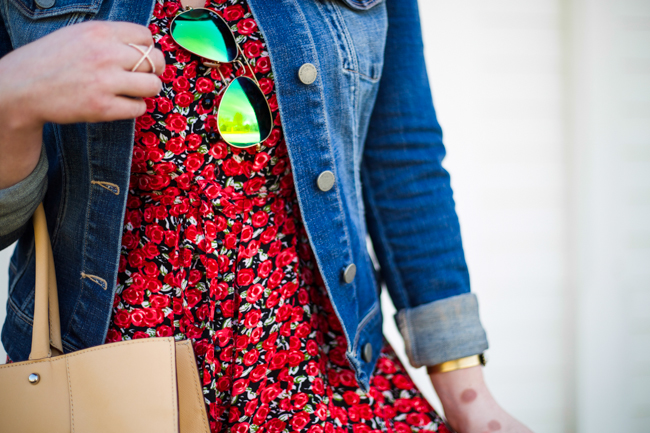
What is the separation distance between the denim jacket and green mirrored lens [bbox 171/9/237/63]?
0.15 feet

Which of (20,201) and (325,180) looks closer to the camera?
(20,201)

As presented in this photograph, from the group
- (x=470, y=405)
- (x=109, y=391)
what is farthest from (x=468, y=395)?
(x=109, y=391)

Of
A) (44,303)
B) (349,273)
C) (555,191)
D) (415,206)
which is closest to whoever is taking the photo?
(44,303)

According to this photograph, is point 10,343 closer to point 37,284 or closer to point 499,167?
point 37,284

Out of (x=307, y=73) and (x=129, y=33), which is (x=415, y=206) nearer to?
(x=307, y=73)

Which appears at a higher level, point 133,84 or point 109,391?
point 133,84

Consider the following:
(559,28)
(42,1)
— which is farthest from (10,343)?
(559,28)

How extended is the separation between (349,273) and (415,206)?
21 centimetres

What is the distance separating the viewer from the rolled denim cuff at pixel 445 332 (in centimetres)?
71

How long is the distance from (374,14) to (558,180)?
1753 mm

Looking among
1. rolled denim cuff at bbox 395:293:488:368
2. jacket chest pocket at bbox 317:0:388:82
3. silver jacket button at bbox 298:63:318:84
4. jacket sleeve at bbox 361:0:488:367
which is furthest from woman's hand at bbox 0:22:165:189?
rolled denim cuff at bbox 395:293:488:368

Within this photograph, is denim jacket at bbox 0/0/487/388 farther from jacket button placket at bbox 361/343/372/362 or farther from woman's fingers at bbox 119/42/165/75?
woman's fingers at bbox 119/42/165/75

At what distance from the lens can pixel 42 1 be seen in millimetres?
531

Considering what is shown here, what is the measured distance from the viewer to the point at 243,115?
0.54 m
